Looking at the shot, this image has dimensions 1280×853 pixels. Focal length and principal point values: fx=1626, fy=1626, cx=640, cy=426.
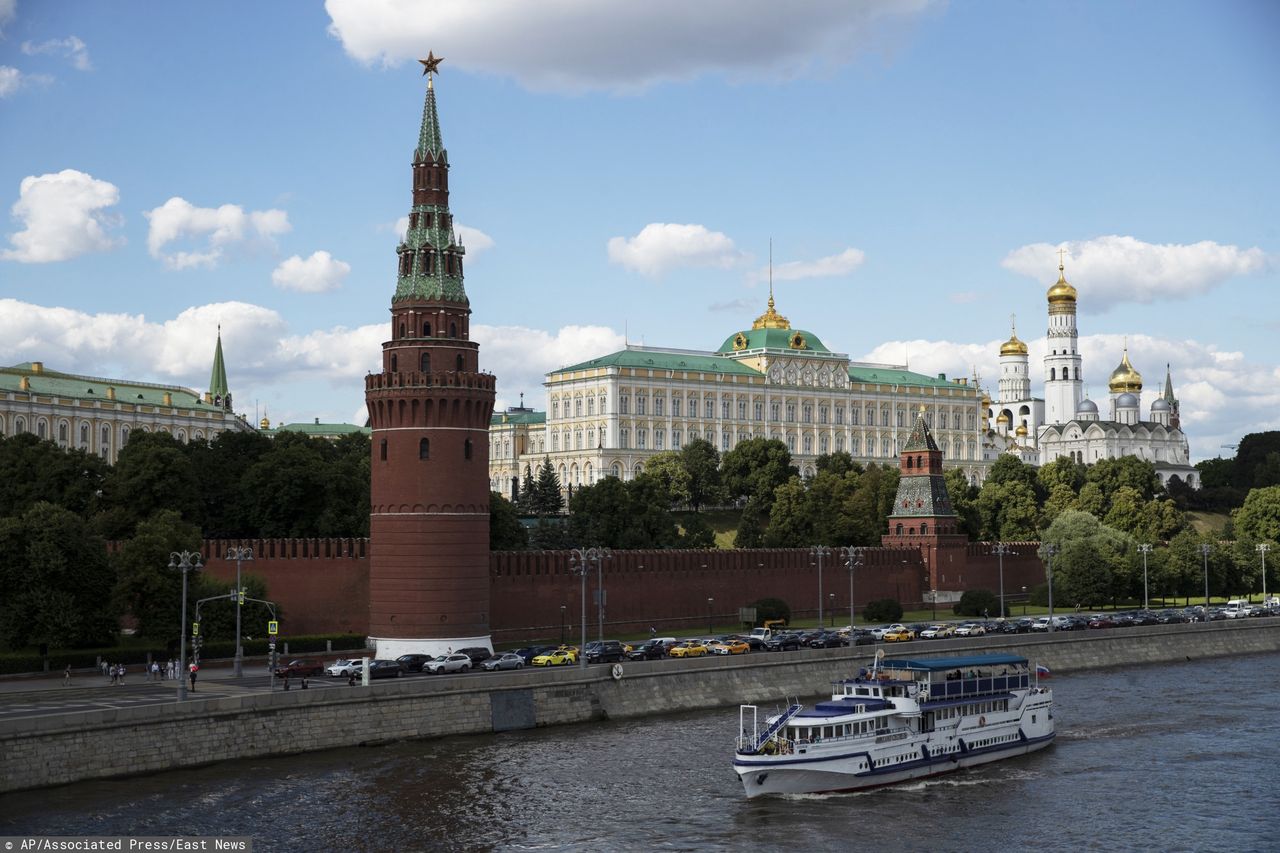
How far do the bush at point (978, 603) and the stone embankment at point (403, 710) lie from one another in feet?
76.4

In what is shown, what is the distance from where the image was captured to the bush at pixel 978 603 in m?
111

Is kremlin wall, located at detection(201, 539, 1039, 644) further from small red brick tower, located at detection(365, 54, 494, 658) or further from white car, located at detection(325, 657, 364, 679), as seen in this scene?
white car, located at detection(325, 657, 364, 679)

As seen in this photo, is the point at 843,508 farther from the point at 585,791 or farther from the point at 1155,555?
the point at 585,791

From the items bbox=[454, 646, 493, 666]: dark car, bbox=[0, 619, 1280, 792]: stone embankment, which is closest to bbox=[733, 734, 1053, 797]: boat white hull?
bbox=[0, 619, 1280, 792]: stone embankment

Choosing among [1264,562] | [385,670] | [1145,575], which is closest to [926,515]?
[1145,575]

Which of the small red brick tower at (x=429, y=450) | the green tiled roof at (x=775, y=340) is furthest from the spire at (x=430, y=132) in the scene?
the green tiled roof at (x=775, y=340)

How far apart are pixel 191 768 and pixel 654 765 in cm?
1563

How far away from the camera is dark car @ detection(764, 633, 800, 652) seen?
8198 centimetres

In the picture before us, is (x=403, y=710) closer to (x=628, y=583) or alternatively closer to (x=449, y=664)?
(x=449, y=664)

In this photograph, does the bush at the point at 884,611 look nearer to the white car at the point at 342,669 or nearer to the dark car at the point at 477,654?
the dark car at the point at 477,654

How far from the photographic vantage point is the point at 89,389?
579 feet

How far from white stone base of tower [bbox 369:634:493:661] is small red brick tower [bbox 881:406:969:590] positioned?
5020cm

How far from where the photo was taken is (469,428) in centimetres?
7831

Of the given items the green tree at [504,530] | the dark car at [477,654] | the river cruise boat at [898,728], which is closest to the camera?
the river cruise boat at [898,728]
